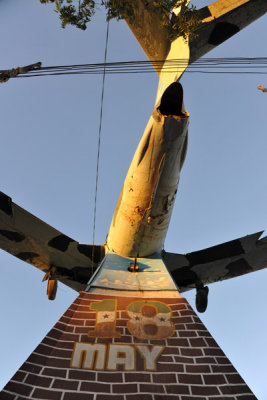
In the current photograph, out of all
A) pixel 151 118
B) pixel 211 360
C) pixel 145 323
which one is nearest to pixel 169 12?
pixel 151 118

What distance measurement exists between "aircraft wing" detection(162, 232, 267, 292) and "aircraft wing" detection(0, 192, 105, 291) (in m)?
2.61

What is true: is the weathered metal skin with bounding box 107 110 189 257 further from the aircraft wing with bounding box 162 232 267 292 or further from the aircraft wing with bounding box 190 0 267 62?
the aircraft wing with bounding box 190 0 267 62

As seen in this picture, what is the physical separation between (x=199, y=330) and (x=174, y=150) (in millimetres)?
4672

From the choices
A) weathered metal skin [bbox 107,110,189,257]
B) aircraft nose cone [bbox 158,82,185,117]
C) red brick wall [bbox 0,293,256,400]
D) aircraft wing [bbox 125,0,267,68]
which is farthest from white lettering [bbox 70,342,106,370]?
aircraft wing [bbox 125,0,267,68]

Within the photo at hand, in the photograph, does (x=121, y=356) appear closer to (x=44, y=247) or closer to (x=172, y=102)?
(x=172, y=102)

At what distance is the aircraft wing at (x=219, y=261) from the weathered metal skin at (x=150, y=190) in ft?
5.17

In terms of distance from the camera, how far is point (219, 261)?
36.8 feet

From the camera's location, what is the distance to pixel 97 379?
417 cm

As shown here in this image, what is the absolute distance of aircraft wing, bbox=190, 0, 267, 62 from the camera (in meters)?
8.91

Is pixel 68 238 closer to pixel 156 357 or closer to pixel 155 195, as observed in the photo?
pixel 155 195

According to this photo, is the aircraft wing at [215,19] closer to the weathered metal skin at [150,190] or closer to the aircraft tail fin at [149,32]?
the aircraft tail fin at [149,32]

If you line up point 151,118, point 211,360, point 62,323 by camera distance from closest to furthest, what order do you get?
point 211,360 < point 62,323 < point 151,118

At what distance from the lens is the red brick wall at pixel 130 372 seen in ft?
13.0

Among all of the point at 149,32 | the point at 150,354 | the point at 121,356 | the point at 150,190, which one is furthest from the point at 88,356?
the point at 149,32
